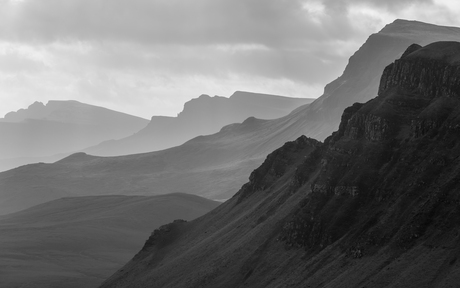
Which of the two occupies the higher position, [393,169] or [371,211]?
[393,169]

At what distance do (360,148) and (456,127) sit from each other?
22.4 meters

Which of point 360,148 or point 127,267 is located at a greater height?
point 360,148

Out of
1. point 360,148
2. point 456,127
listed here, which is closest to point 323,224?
point 360,148

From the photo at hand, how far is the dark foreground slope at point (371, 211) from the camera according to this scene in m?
116

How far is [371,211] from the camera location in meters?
134

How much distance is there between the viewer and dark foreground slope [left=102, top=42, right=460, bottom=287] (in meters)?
116

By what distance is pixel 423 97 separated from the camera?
148750 millimetres

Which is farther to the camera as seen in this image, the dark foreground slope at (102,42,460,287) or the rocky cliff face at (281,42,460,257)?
the rocky cliff face at (281,42,460,257)

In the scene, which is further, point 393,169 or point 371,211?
point 393,169

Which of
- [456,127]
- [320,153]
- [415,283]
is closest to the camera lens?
[415,283]

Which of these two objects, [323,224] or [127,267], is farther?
[127,267]

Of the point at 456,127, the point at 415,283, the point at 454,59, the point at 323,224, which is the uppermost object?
the point at 454,59

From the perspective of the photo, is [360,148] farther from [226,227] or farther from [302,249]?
[226,227]

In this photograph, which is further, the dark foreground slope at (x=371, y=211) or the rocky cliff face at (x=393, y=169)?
the rocky cliff face at (x=393, y=169)
